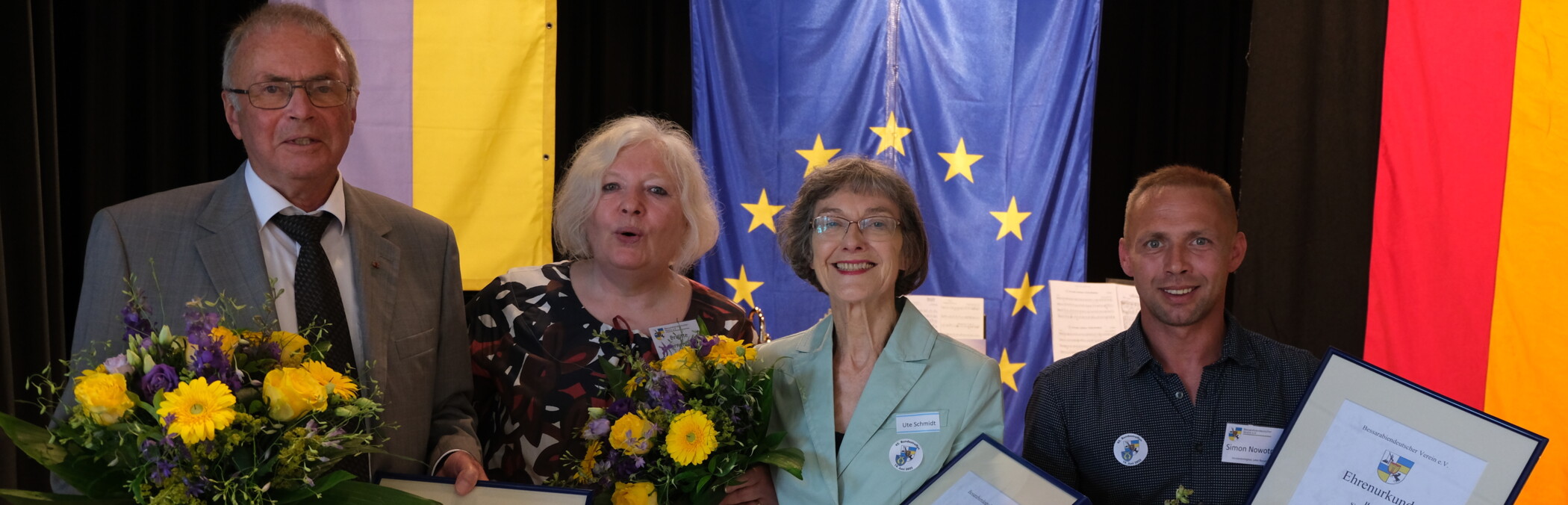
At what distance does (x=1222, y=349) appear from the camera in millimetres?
2672

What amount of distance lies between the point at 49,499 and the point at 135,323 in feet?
1.01

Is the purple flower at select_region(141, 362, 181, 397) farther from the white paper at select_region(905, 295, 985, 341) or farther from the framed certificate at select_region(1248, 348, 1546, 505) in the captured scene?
the white paper at select_region(905, 295, 985, 341)

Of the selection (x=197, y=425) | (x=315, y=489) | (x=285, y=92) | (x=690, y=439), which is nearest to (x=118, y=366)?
(x=197, y=425)

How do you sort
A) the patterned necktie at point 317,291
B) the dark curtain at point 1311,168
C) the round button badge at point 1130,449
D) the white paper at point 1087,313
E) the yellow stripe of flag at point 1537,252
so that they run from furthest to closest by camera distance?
the white paper at point 1087,313 → the dark curtain at point 1311,168 → the yellow stripe of flag at point 1537,252 → the round button badge at point 1130,449 → the patterned necktie at point 317,291

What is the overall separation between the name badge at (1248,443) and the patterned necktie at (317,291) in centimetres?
211

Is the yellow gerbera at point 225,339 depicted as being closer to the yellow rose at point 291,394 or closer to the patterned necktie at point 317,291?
the yellow rose at point 291,394

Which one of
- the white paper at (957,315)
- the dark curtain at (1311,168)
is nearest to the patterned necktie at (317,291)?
the white paper at (957,315)

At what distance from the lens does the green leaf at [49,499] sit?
1.57m

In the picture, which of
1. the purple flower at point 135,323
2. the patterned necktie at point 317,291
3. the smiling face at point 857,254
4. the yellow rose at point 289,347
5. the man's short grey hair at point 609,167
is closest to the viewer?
the purple flower at point 135,323

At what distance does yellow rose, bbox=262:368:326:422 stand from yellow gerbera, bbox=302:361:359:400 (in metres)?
0.04

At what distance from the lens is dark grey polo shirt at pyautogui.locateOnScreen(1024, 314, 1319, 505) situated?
250 cm

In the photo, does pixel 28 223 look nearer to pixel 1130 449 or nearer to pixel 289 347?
pixel 289 347

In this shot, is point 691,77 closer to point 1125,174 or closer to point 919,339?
point 1125,174

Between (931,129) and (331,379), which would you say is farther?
(931,129)
